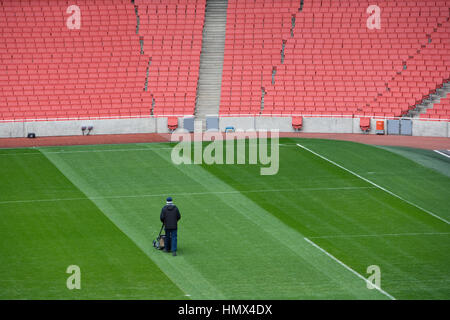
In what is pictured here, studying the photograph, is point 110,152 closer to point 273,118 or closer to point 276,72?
point 273,118

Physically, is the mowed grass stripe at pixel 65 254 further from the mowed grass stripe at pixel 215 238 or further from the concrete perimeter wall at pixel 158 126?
the concrete perimeter wall at pixel 158 126

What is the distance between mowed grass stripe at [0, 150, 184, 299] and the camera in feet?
60.2

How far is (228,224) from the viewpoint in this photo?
80.2ft

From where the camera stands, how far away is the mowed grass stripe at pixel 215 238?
61.4 ft

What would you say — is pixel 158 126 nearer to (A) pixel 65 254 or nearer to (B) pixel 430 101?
(B) pixel 430 101

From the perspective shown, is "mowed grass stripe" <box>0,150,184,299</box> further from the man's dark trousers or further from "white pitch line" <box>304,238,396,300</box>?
"white pitch line" <box>304,238,396,300</box>

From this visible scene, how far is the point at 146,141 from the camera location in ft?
131

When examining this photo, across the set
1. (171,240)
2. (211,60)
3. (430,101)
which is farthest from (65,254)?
(211,60)

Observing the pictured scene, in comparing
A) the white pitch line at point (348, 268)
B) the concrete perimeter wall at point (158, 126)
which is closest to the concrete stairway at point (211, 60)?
the concrete perimeter wall at point (158, 126)

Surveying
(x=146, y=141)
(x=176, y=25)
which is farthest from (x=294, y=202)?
(x=176, y=25)

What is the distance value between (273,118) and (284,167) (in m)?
11.2

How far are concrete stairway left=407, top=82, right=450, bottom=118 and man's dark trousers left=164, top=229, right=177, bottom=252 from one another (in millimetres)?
25273
